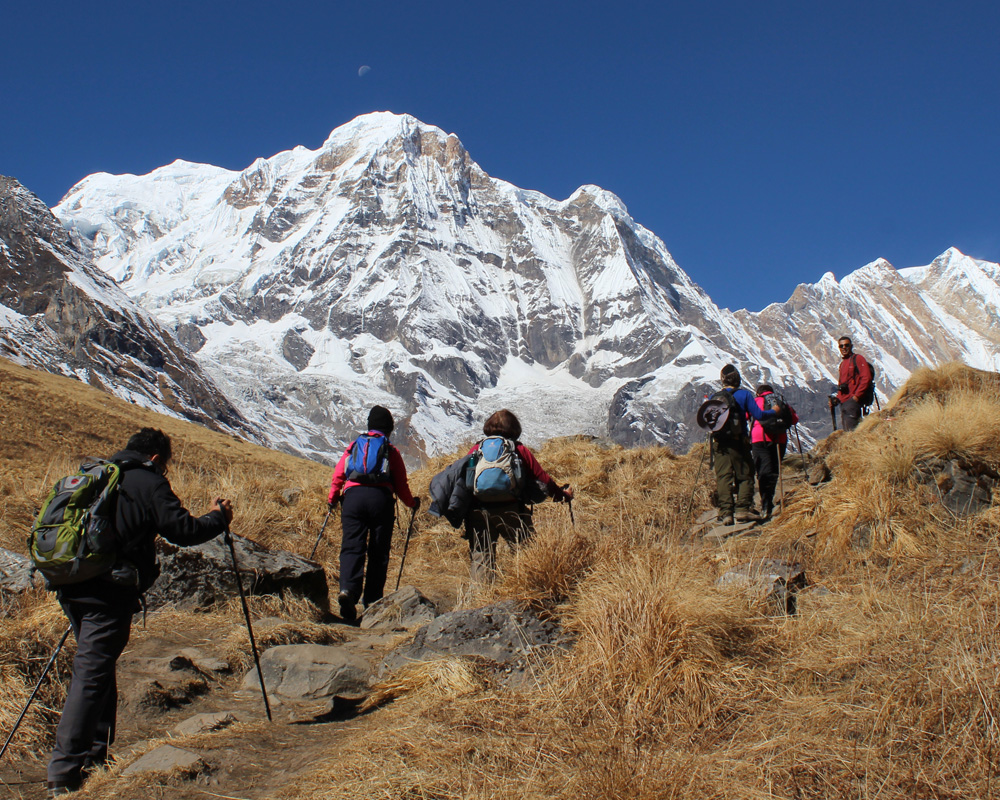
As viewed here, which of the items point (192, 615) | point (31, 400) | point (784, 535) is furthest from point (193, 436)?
point (784, 535)

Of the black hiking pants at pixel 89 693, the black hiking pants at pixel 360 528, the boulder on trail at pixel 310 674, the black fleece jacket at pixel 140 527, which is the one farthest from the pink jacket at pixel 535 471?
the black hiking pants at pixel 89 693

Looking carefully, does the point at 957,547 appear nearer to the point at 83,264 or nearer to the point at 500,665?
the point at 500,665

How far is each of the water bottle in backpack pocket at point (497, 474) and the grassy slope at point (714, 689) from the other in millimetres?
885

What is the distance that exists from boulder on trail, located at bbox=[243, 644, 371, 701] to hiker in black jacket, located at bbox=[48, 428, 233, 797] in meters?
1.10

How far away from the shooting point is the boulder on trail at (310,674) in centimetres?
492

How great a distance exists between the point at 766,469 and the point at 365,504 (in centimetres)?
473

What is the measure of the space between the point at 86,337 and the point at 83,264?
35.1 metres

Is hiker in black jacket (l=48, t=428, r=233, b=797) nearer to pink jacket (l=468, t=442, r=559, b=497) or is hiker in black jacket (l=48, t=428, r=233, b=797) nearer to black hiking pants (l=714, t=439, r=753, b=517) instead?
pink jacket (l=468, t=442, r=559, b=497)

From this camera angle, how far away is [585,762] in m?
3.00

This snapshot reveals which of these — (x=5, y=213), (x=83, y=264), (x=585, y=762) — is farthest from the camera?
(x=83, y=264)

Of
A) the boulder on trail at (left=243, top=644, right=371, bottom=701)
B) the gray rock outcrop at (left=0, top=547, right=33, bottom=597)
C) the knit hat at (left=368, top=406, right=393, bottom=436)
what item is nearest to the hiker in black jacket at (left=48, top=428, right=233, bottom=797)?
the boulder on trail at (left=243, top=644, right=371, bottom=701)

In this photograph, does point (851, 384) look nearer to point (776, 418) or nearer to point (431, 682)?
point (776, 418)

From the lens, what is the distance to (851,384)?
11.1 metres

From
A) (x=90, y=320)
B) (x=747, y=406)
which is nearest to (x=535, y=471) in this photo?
(x=747, y=406)
